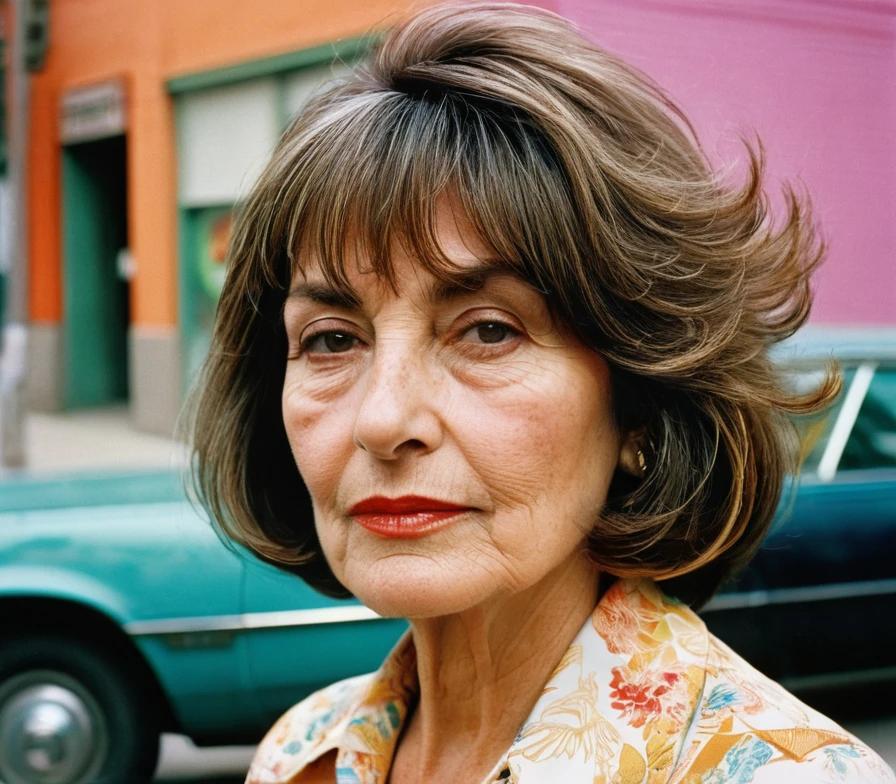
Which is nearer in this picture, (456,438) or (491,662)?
(456,438)

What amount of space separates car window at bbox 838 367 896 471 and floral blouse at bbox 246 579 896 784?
306 centimetres

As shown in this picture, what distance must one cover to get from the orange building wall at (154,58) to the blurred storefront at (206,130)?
Answer: 2 cm

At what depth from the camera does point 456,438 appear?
125 cm

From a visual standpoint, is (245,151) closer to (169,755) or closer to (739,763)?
(169,755)

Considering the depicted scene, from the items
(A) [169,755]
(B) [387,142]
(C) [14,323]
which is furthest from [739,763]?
(C) [14,323]

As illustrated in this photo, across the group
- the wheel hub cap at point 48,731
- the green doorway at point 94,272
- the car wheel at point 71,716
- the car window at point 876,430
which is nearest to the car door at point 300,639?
the car wheel at point 71,716

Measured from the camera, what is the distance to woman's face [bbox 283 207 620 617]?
1251mm

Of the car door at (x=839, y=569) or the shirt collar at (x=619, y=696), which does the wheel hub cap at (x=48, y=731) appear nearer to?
the car door at (x=839, y=569)

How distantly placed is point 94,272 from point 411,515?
1435cm

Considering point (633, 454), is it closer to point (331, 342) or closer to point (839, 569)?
point (331, 342)

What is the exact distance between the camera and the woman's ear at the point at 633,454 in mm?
1405

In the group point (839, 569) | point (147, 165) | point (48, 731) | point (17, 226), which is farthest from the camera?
Result: point (147, 165)

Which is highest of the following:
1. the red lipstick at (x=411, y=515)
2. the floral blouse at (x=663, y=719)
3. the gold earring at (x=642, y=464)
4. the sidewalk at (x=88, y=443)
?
the gold earring at (x=642, y=464)

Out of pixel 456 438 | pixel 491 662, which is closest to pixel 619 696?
pixel 491 662
